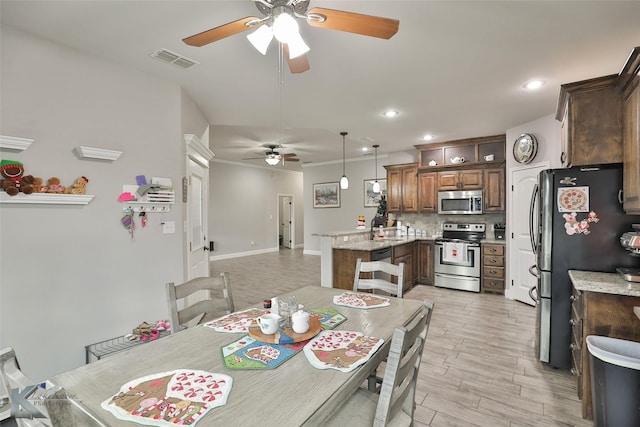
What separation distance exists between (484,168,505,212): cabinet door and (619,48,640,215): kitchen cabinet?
9.76ft

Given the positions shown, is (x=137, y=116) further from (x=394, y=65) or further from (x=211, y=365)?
(x=211, y=365)

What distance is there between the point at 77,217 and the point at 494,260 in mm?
5523

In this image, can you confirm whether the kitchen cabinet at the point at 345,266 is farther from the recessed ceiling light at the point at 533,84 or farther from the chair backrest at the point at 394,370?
the chair backrest at the point at 394,370

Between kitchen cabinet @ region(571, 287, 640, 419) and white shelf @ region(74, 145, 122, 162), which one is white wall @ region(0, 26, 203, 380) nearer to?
white shelf @ region(74, 145, 122, 162)

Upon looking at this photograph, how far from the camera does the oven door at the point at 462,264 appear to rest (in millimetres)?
5129

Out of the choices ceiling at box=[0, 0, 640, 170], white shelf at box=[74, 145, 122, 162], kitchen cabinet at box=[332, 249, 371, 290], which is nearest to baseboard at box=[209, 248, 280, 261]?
ceiling at box=[0, 0, 640, 170]

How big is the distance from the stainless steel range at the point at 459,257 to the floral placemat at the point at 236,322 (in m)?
4.35

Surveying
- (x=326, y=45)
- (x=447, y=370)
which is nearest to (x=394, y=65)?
(x=326, y=45)

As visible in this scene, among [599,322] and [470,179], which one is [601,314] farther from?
[470,179]

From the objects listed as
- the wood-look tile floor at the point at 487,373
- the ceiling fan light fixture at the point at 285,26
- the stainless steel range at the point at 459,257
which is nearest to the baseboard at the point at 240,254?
the wood-look tile floor at the point at 487,373

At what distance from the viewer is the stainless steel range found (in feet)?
16.9

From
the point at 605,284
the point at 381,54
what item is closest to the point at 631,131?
the point at 605,284

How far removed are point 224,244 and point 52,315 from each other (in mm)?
6310

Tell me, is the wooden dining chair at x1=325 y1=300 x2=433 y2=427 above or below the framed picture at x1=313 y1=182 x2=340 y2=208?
below
